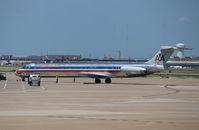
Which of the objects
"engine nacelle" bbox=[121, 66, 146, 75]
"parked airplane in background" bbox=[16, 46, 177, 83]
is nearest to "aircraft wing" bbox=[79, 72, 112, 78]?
"parked airplane in background" bbox=[16, 46, 177, 83]

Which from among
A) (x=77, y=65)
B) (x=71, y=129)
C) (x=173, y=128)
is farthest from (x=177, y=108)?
(x=77, y=65)

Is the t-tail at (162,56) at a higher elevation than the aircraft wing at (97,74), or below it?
higher

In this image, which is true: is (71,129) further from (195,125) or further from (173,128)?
(195,125)

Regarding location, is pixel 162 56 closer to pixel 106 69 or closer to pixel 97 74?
pixel 106 69

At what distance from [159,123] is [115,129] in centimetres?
363

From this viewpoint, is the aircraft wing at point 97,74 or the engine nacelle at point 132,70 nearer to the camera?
the engine nacelle at point 132,70

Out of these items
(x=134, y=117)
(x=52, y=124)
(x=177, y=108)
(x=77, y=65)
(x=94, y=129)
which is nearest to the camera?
(x=94, y=129)

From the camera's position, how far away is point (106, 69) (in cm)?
8294

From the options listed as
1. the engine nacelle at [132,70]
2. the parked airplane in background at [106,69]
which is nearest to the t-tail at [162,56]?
the parked airplane in background at [106,69]

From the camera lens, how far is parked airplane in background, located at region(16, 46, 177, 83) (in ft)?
263

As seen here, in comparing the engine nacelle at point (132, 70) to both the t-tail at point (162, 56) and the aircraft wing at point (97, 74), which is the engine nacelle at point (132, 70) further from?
the t-tail at point (162, 56)

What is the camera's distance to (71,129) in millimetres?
23344

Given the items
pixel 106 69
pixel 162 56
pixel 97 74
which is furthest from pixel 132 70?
pixel 97 74

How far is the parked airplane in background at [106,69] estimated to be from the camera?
263ft
